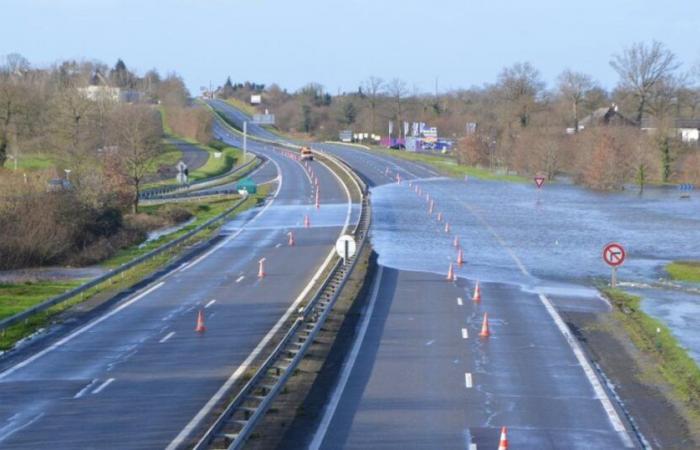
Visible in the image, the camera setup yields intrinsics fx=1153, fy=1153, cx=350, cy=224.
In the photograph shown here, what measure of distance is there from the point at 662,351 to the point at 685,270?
18.3 metres

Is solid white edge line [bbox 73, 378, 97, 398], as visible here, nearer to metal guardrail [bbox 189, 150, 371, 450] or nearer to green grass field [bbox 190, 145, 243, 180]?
metal guardrail [bbox 189, 150, 371, 450]

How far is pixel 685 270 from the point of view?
4316cm

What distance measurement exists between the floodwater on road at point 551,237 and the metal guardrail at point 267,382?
8.45m

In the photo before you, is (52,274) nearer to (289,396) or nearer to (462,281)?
(462,281)

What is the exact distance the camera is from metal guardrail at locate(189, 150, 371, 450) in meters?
15.3

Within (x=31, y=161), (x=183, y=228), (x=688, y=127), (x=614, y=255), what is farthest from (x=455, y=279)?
(x=688, y=127)

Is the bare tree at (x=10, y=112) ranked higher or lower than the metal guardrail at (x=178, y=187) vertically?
higher

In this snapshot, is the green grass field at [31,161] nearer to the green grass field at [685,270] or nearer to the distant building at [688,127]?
the green grass field at [685,270]

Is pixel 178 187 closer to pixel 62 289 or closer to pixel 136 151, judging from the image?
pixel 136 151

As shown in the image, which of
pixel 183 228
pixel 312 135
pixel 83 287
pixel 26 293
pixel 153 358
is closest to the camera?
pixel 153 358

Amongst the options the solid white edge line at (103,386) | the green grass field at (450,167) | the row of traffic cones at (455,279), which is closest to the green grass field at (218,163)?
the green grass field at (450,167)

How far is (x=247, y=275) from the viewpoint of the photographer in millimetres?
37938

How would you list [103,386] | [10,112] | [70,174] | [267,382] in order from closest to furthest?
[267,382] → [103,386] → [70,174] → [10,112]

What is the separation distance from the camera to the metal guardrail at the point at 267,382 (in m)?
15.3
